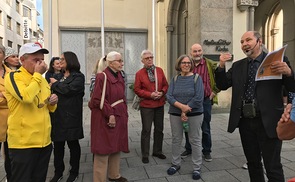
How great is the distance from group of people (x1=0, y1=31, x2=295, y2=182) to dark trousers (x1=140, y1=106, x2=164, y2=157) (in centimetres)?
2

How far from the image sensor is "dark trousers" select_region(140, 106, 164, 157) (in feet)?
14.9

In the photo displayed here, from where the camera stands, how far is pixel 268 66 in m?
2.55

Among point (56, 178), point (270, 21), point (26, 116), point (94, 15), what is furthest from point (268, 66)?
point (270, 21)

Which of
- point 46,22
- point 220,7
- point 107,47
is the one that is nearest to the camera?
point 220,7

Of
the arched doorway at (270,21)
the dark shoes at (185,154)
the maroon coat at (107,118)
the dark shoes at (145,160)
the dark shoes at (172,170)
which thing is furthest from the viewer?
the arched doorway at (270,21)

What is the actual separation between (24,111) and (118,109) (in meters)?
1.26

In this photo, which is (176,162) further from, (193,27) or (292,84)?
(193,27)

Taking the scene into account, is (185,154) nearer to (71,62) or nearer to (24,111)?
(71,62)

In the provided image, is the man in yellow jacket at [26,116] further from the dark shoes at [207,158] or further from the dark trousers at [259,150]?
the dark shoes at [207,158]

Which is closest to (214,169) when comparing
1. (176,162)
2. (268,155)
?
(176,162)

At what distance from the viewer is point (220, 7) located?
8766 mm

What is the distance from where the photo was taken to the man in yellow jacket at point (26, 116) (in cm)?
238

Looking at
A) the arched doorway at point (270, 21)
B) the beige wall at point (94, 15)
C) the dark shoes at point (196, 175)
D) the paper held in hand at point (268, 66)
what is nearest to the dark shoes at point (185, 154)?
the dark shoes at point (196, 175)

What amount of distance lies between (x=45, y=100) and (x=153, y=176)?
2020 mm
